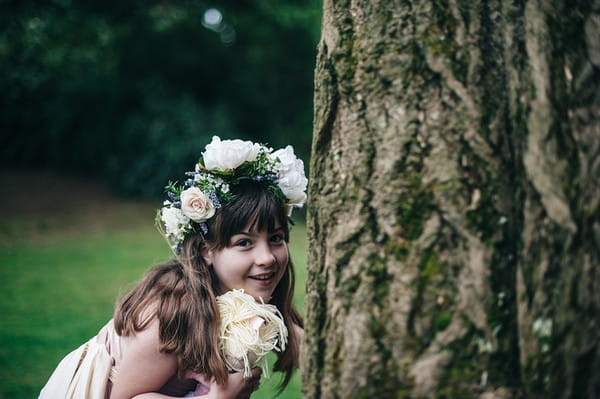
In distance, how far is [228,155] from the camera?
Answer: 3.08 meters

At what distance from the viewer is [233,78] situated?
66.3 ft

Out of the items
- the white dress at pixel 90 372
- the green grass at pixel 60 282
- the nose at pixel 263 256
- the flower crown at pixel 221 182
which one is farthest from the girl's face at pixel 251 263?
the green grass at pixel 60 282

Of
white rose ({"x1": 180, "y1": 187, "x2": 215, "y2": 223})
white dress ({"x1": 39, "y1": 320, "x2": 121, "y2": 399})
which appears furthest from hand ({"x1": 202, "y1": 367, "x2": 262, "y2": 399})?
white rose ({"x1": 180, "y1": 187, "x2": 215, "y2": 223})

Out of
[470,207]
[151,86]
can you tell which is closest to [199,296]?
[470,207]

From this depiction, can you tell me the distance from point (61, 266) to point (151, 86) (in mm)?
8637

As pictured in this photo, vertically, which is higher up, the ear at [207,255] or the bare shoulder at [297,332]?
the ear at [207,255]

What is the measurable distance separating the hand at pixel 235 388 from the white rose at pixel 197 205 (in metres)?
Answer: 0.72

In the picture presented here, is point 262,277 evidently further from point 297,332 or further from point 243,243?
point 297,332

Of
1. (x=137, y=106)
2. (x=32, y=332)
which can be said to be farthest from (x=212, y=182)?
(x=137, y=106)

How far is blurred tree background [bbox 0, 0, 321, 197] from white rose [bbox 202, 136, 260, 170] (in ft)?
49.9

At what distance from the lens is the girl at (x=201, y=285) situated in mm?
2861

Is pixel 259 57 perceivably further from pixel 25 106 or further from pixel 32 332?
pixel 32 332

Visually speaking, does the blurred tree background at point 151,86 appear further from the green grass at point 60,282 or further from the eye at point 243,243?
the eye at point 243,243

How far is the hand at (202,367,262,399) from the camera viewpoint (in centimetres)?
283
